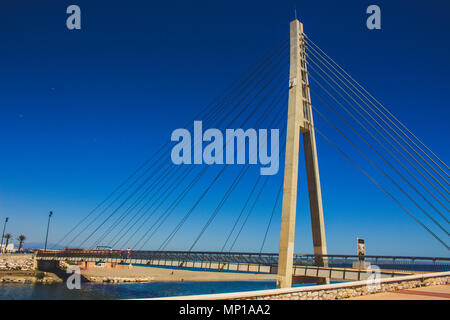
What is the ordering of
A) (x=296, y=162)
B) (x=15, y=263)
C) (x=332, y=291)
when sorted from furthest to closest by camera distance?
(x=15, y=263) < (x=296, y=162) < (x=332, y=291)

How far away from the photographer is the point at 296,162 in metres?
22.0

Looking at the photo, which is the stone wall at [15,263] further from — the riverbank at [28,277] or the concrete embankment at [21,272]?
the riverbank at [28,277]

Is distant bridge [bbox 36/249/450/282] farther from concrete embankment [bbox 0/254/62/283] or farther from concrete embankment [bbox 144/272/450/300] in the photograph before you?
concrete embankment [bbox 0/254/62/283]

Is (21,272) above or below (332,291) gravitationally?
below

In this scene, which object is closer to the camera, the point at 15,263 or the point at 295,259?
the point at 295,259

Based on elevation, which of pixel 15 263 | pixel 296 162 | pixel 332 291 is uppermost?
pixel 296 162

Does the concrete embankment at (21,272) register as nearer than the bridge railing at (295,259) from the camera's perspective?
No

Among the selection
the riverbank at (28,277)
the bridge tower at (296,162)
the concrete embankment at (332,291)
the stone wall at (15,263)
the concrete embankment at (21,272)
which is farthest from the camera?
the stone wall at (15,263)

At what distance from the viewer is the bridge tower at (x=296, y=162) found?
20141 mm

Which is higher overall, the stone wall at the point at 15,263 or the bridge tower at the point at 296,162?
the bridge tower at the point at 296,162

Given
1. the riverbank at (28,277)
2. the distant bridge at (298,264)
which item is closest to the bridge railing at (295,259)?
the distant bridge at (298,264)

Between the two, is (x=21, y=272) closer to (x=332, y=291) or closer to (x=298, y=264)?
(x=298, y=264)

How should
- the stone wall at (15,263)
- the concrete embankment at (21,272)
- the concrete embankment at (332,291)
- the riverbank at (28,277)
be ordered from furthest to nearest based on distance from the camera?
the stone wall at (15,263) < the concrete embankment at (21,272) < the riverbank at (28,277) < the concrete embankment at (332,291)

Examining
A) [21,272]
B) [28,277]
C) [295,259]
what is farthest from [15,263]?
[295,259]
